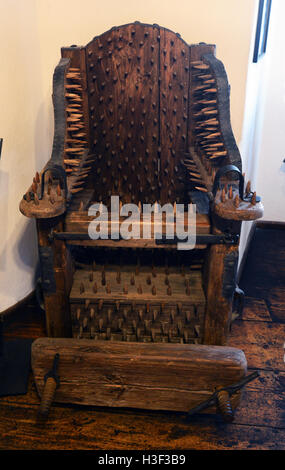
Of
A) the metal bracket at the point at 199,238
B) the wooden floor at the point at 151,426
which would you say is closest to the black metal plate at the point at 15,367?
the wooden floor at the point at 151,426

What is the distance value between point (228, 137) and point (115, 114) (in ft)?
2.29

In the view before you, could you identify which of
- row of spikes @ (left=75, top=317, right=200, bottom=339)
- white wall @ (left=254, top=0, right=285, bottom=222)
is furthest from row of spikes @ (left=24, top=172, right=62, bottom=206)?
white wall @ (left=254, top=0, right=285, bottom=222)

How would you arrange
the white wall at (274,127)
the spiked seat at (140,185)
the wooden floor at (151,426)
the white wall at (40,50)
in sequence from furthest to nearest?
the white wall at (274,127) → the white wall at (40,50) → the spiked seat at (140,185) → the wooden floor at (151,426)

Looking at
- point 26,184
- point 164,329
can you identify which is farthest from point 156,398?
point 26,184

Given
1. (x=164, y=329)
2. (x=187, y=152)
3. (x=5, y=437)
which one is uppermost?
(x=187, y=152)

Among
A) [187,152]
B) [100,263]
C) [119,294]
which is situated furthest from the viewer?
[187,152]

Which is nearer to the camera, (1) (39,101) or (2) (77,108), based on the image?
(2) (77,108)

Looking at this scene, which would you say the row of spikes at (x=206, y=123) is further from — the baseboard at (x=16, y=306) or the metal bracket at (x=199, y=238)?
the baseboard at (x=16, y=306)

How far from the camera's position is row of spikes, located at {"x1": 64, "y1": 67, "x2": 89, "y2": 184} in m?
2.18

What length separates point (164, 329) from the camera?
202 centimetres

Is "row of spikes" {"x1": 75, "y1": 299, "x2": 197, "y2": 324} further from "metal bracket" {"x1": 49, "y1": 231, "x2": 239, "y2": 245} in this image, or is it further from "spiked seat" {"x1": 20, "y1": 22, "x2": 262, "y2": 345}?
"metal bracket" {"x1": 49, "y1": 231, "x2": 239, "y2": 245}

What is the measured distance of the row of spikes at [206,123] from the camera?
2.13 m

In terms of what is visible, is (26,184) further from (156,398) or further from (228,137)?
(156,398)

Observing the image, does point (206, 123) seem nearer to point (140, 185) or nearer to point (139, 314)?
point (140, 185)
